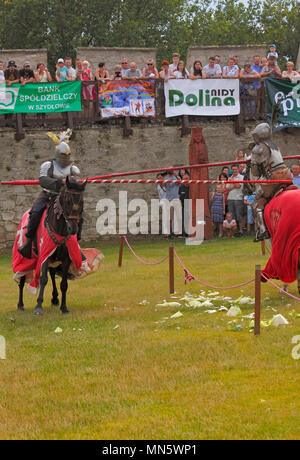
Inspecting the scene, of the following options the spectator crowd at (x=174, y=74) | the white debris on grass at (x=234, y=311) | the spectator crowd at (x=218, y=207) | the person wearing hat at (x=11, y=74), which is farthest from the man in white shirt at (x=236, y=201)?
the white debris on grass at (x=234, y=311)

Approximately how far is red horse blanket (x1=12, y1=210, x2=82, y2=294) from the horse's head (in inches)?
23.5

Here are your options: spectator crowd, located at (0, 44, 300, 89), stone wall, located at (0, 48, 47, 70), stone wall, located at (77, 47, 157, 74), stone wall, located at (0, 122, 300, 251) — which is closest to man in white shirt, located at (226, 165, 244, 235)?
stone wall, located at (0, 122, 300, 251)

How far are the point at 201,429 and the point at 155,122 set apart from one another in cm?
1753

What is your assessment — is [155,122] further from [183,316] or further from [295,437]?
[295,437]

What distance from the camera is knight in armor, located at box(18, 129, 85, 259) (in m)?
10.9

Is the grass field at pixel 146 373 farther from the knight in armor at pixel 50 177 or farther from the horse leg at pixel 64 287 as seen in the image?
the knight in armor at pixel 50 177

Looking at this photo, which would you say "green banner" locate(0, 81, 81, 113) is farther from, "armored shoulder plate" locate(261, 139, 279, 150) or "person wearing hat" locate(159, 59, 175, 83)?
"armored shoulder plate" locate(261, 139, 279, 150)

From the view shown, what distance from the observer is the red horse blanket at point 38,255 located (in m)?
10.8

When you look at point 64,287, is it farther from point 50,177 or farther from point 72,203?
point 50,177

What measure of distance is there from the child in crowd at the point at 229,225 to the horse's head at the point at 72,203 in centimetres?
1077

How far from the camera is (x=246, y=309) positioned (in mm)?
10453

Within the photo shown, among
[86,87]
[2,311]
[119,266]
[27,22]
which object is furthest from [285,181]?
[27,22]

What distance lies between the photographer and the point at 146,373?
7.20m

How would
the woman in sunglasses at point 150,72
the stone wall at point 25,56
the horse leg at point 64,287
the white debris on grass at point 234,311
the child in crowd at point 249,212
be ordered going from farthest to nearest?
the stone wall at point 25,56 → the woman in sunglasses at point 150,72 → the child in crowd at point 249,212 → the horse leg at point 64,287 → the white debris on grass at point 234,311
